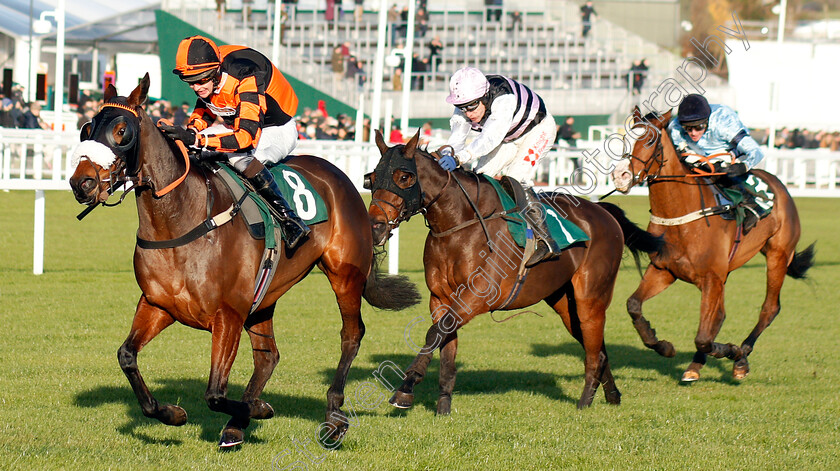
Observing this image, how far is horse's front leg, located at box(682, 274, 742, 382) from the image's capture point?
23.2 feet

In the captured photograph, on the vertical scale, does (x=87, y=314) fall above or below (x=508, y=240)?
below

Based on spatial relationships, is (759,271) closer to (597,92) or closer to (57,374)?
(57,374)

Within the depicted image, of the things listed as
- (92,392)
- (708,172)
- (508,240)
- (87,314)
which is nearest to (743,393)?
(708,172)

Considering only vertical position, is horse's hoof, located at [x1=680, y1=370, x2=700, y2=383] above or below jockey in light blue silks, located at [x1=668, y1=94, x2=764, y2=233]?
below

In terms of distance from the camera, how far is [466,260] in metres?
5.95

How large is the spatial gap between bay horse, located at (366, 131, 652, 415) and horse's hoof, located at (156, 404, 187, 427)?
4.13ft

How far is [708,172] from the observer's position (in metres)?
7.59

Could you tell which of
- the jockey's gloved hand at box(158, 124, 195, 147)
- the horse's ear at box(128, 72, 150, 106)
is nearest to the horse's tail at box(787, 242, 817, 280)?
the jockey's gloved hand at box(158, 124, 195, 147)

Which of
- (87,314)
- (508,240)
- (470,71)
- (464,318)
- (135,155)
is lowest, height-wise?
(87,314)

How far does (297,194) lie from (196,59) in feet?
2.94

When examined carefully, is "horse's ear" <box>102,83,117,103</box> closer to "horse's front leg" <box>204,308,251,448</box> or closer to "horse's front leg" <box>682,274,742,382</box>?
"horse's front leg" <box>204,308,251,448</box>

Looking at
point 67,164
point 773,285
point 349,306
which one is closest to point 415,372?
point 349,306

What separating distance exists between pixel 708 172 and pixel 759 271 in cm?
668

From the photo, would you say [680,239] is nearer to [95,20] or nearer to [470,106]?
[470,106]
